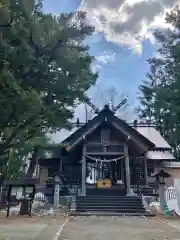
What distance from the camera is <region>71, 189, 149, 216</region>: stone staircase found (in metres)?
14.2

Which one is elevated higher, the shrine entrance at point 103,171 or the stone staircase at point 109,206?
the shrine entrance at point 103,171

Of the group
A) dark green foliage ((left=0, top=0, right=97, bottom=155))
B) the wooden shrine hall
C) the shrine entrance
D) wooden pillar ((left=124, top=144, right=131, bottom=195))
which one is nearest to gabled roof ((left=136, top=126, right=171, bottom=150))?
the wooden shrine hall

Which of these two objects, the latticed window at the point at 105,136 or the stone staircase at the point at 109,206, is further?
the latticed window at the point at 105,136

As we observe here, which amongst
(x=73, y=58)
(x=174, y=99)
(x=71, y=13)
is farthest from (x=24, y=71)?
(x=174, y=99)

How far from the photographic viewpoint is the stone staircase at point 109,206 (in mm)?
14234

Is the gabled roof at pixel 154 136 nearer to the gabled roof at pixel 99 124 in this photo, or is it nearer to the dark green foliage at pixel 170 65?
the dark green foliage at pixel 170 65

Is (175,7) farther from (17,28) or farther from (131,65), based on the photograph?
(17,28)

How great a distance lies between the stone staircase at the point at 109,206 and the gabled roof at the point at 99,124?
4.11 metres

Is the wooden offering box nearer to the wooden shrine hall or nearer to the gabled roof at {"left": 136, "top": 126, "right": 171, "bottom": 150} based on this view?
the wooden shrine hall

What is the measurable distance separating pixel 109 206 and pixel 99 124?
5945mm

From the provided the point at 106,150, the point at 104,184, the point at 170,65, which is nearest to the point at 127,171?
the point at 106,150

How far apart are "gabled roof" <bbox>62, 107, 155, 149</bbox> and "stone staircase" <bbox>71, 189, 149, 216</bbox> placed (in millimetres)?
4106

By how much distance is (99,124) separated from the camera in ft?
62.9

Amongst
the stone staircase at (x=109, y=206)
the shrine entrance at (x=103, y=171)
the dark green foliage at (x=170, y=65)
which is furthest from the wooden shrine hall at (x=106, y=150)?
the dark green foliage at (x=170, y=65)
